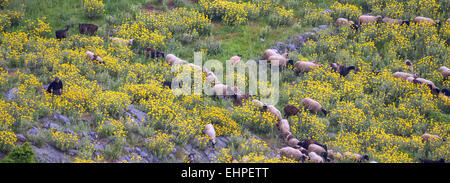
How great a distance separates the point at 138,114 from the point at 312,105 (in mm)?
5570

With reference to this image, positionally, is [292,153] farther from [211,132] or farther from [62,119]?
[62,119]

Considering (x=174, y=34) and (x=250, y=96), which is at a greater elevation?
(x=174, y=34)

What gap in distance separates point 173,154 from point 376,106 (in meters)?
7.35

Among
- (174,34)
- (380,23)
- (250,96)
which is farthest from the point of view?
(380,23)

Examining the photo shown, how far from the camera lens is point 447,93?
12.4m

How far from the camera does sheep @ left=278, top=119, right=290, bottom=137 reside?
10.4m

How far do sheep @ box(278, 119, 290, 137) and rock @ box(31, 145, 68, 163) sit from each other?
19.4ft

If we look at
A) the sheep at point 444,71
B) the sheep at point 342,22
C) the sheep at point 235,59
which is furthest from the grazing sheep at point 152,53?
the sheep at point 444,71

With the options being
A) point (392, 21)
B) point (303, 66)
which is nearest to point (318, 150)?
point (303, 66)

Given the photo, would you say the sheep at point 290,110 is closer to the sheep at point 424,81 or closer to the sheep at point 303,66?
the sheep at point 303,66

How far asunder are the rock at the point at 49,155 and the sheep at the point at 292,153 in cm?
532

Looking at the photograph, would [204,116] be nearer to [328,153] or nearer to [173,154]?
[173,154]

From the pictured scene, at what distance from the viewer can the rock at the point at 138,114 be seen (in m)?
10.0

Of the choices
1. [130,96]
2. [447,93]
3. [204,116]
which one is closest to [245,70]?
[204,116]
